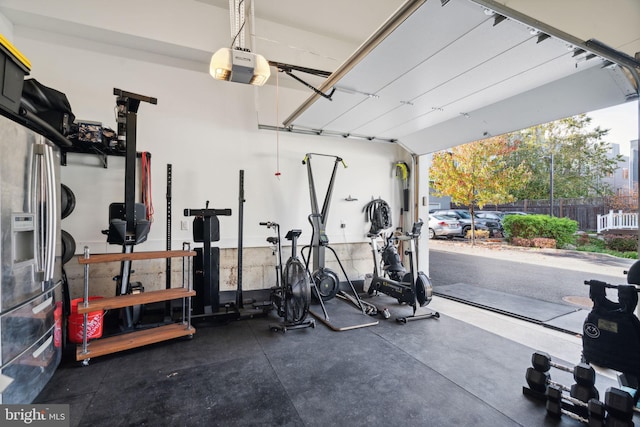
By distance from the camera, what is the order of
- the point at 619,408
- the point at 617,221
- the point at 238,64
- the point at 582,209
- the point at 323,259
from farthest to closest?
the point at 582,209 < the point at 617,221 < the point at 323,259 < the point at 238,64 < the point at 619,408

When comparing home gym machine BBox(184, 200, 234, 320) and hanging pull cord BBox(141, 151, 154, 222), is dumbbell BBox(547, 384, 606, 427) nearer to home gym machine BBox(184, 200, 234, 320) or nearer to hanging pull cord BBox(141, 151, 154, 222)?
home gym machine BBox(184, 200, 234, 320)

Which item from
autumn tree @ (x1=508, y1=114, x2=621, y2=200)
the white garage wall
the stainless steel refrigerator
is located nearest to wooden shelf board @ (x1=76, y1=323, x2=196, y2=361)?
the stainless steel refrigerator

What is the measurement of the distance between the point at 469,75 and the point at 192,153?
11.9 feet

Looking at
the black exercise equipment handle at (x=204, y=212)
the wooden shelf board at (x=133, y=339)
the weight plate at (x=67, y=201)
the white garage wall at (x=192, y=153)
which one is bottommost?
the wooden shelf board at (x=133, y=339)

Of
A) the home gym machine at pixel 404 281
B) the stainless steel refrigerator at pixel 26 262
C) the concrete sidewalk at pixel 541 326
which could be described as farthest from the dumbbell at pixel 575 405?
the stainless steel refrigerator at pixel 26 262

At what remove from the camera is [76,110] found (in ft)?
11.7

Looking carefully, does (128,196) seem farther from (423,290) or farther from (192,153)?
(423,290)

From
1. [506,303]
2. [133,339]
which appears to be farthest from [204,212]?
[506,303]

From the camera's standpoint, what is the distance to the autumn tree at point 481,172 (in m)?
9.34

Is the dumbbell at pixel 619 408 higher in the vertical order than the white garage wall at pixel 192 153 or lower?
lower

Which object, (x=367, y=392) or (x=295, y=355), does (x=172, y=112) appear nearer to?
(x=295, y=355)

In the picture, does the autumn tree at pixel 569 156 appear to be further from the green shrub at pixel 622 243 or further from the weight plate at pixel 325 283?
the weight plate at pixel 325 283

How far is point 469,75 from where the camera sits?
9.17ft

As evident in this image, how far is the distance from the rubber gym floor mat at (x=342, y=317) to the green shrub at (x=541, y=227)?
353 inches
